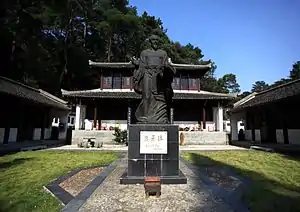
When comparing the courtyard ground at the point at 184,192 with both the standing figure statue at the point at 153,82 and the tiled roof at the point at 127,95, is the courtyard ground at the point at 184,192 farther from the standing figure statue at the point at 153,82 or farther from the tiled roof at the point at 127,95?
the tiled roof at the point at 127,95

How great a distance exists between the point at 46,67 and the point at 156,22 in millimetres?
18306

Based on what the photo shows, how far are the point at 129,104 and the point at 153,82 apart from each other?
16.7m

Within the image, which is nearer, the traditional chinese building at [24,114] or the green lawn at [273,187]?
the green lawn at [273,187]

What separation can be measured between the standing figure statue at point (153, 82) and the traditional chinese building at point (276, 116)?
11379 mm

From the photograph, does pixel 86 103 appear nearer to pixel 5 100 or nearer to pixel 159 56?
pixel 5 100

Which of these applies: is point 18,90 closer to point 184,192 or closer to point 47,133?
point 47,133

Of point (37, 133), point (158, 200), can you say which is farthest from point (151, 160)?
point (37, 133)

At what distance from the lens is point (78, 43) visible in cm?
3928

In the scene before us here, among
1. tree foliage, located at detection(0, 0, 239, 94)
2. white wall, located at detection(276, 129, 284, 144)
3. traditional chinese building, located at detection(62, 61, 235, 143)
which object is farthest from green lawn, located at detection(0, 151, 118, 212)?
tree foliage, located at detection(0, 0, 239, 94)

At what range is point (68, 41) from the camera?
37.3 metres

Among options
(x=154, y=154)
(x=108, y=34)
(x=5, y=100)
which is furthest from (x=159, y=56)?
(x=108, y=34)

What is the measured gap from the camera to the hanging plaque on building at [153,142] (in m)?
5.88

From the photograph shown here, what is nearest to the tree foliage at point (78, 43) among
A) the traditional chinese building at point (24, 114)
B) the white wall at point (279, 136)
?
the traditional chinese building at point (24, 114)

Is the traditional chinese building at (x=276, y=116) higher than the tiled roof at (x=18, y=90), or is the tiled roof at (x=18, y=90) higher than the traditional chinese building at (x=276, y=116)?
the tiled roof at (x=18, y=90)
